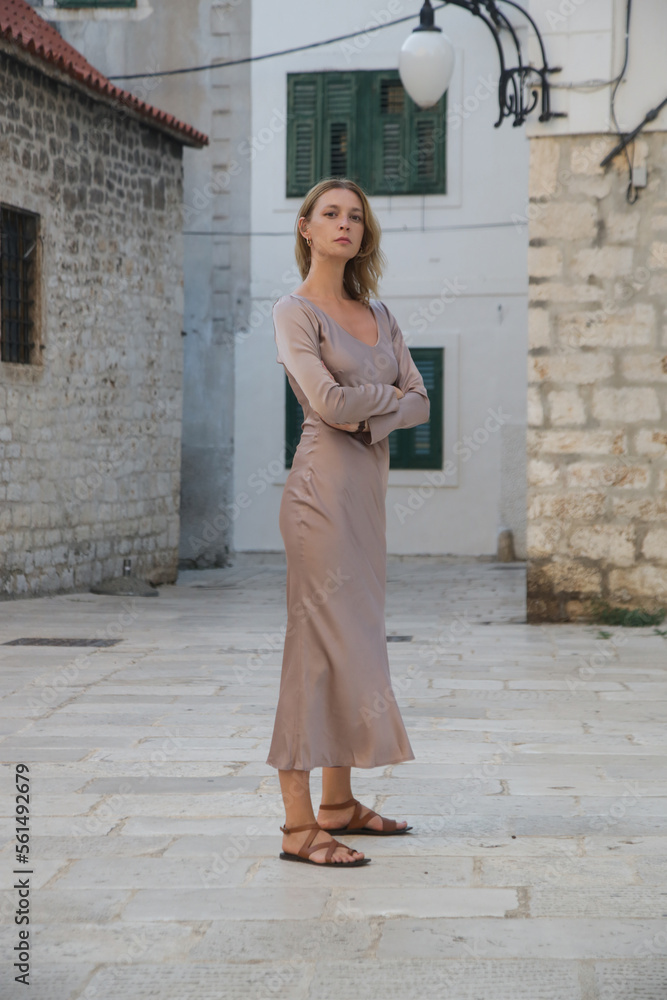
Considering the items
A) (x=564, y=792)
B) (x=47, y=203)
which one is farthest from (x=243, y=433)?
(x=564, y=792)

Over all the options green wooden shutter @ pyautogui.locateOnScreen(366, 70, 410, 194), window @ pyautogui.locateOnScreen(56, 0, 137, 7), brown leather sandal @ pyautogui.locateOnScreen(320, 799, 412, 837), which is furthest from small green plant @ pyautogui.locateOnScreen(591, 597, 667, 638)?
window @ pyautogui.locateOnScreen(56, 0, 137, 7)

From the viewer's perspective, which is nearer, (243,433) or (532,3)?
(532,3)

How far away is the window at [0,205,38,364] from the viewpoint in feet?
33.2

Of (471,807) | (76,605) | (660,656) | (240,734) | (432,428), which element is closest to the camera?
(471,807)

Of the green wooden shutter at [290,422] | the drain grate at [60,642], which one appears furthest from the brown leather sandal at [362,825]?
the green wooden shutter at [290,422]

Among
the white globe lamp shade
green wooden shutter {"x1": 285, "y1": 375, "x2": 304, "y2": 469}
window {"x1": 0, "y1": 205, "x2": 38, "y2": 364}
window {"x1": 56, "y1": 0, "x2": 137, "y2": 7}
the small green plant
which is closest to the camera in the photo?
the small green plant

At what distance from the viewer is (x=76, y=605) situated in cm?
1000

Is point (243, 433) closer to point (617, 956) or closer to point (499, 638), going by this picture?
point (499, 638)

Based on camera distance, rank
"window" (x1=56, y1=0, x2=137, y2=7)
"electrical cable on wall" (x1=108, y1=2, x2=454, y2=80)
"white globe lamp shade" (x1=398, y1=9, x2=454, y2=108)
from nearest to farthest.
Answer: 1. "white globe lamp shade" (x1=398, y1=9, x2=454, y2=108)
2. "electrical cable on wall" (x1=108, y1=2, x2=454, y2=80)
3. "window" (x1=56, y1=0, x2=137, y2=7)

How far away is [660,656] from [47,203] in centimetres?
656

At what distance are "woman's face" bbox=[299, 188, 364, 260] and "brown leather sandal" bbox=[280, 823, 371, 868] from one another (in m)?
1.61

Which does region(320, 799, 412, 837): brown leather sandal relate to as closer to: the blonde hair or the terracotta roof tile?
the blonde hair

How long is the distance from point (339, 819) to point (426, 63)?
21.6 ft

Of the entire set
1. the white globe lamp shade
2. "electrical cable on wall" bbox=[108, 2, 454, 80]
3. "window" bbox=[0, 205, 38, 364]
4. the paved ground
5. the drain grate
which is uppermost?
"electrical cable on wall" bbox=[108, 2, 454, 80]
